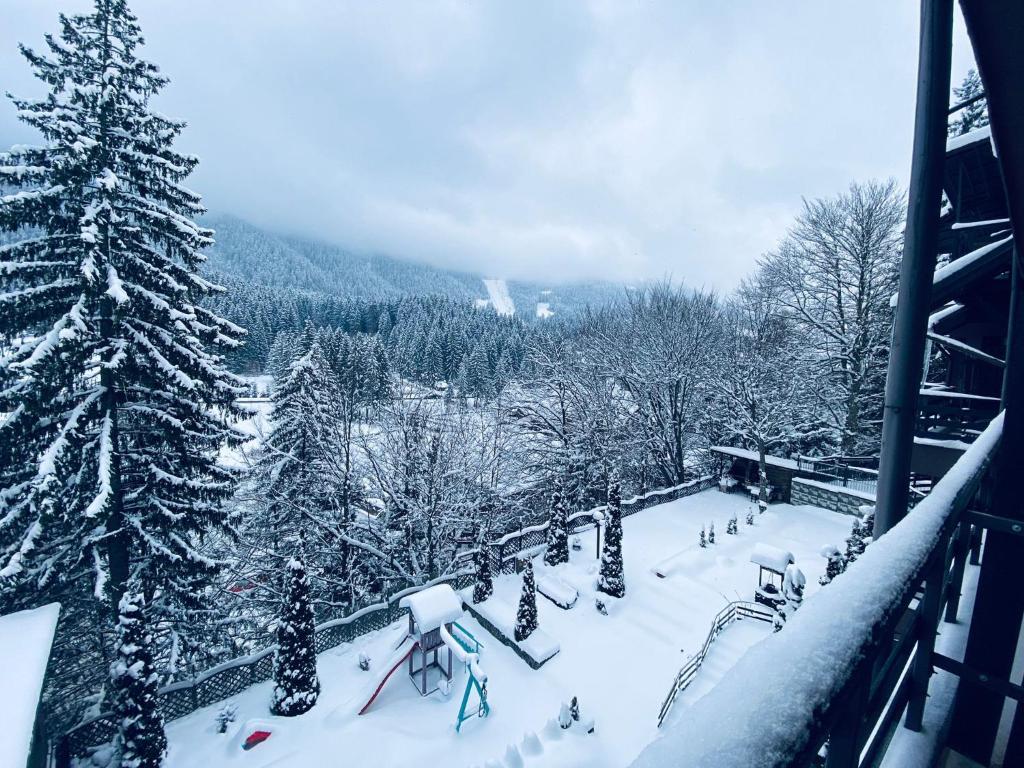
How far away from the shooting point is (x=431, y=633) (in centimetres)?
1019

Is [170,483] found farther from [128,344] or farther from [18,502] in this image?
[128,344]

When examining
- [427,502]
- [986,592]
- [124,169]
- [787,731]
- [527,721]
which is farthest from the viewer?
[427,502]

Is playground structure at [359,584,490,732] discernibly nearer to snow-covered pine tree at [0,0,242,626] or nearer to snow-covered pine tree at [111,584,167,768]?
snow-covered pine tree at [111,584,167,768]

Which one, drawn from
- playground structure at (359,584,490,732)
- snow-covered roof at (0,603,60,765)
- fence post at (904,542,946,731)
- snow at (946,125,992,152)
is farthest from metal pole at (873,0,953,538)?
snow-covered roof at (0,603,60,765)

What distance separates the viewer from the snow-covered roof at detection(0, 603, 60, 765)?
221 inches

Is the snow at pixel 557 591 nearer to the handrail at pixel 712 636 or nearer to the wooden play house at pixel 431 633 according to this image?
the handrail at pixel 712 636

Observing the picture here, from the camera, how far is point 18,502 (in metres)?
9.28

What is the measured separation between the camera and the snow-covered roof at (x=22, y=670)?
561 centimetres

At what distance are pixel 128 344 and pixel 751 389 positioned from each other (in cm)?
2399

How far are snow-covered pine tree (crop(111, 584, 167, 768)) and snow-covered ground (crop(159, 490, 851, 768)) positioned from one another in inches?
34.1

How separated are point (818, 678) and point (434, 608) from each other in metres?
10.8

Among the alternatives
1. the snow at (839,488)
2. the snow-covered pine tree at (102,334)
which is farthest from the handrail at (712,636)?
the snow-covered pine tree at (102,334)

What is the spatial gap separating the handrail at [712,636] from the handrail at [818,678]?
9.80 meters

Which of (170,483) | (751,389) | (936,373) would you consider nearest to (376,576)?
(170,483)
